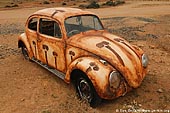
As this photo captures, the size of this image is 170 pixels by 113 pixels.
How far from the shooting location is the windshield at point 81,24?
5750 millimetres

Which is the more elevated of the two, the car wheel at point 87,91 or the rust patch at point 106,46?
the rust patch at point 106,46

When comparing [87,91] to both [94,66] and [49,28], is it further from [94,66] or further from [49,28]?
[49,28]

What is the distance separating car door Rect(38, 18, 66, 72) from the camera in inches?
226

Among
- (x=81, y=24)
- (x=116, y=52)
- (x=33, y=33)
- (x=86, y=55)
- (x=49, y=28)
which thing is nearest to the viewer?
(x=116, y=52)

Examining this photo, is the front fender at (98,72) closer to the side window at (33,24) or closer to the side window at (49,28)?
the side window at (49,28)

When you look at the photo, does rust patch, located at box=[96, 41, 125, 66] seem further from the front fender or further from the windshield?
the windshield

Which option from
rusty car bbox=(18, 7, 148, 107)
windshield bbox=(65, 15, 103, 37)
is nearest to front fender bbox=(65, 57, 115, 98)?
rusty car bbox=(18, 7, 148, 107)

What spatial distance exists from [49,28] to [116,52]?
6.87 ft

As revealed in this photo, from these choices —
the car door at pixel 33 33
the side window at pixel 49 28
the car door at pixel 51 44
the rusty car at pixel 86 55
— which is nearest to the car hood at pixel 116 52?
the rusty car at pixel 86 55

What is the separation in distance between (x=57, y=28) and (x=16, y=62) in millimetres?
2807

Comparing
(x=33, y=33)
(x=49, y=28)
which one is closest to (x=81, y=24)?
(x=49, y=28)

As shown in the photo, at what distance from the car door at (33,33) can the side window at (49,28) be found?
1.20ft

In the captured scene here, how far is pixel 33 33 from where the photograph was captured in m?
6.80

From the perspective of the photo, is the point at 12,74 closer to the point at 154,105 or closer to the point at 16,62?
the point at 16,62
